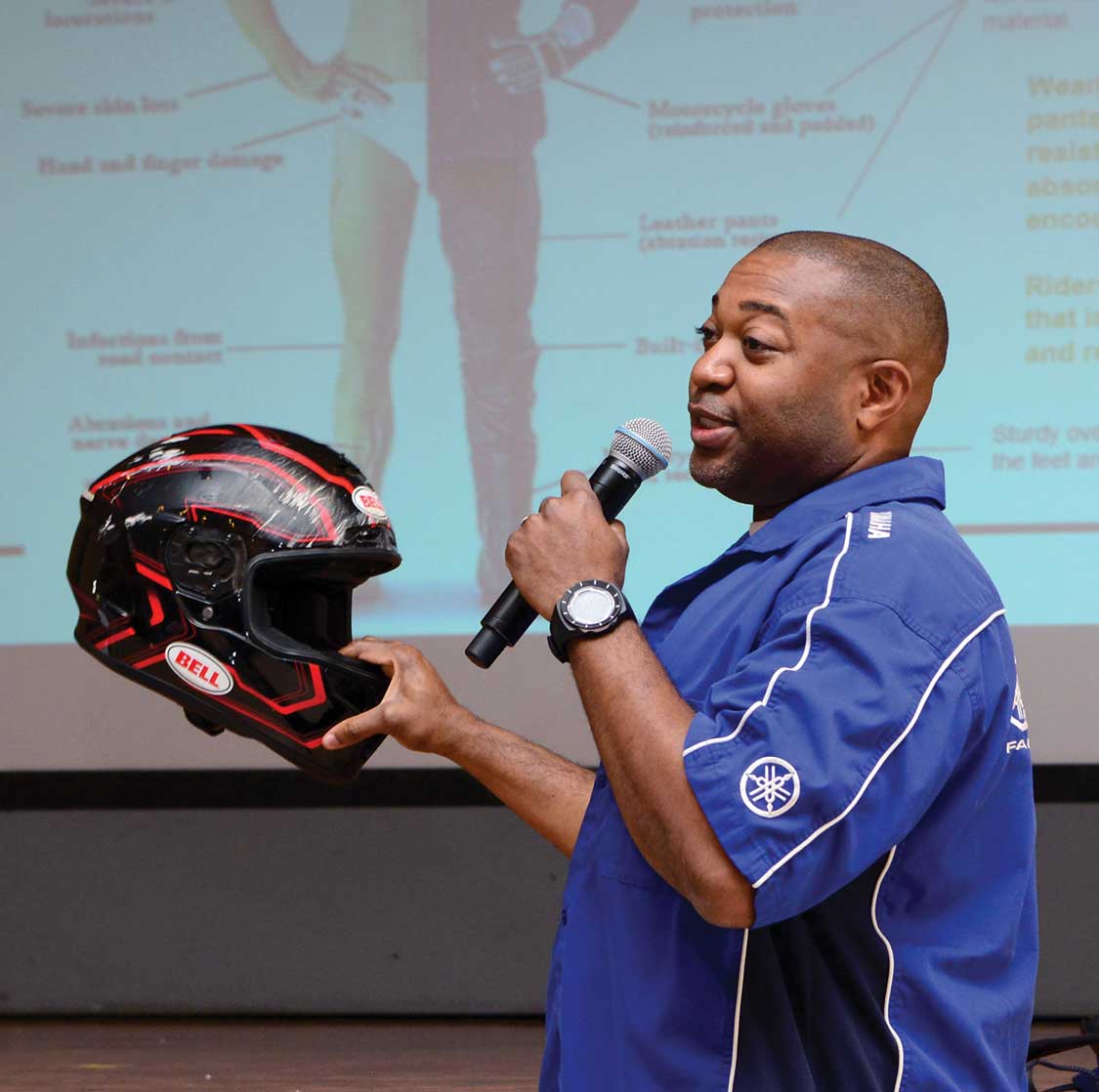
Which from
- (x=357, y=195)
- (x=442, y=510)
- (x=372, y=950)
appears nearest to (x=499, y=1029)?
(x=372, y=950)

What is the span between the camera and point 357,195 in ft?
10.3

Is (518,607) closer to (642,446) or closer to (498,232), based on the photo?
(642,446)

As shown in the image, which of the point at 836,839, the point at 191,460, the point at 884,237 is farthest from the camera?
the point at 884,237

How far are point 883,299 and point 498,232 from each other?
2072 mm

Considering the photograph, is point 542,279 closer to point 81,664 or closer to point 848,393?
point 81,664

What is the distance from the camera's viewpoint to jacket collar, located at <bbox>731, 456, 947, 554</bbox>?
3.59ft

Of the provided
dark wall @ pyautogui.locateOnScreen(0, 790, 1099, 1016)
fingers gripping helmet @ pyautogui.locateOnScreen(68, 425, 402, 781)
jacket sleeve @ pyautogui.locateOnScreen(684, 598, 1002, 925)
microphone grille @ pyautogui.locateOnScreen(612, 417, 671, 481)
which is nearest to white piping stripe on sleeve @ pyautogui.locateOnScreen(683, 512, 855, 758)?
jacket sleeve @ pyautogui.locateOnScreen(684, 598, 1002, 925)

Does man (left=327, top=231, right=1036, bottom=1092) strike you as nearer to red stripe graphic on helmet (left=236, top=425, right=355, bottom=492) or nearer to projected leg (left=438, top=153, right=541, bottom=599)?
red stripe graphic on helmet (left=236, top=425, right=355, bottom=492)

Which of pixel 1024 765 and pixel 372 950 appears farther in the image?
pixel 372 950

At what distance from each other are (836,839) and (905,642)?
146mm

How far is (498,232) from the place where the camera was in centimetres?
312

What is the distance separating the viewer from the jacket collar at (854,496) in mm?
1096

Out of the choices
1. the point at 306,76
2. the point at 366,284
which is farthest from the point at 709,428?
the point at 306,76

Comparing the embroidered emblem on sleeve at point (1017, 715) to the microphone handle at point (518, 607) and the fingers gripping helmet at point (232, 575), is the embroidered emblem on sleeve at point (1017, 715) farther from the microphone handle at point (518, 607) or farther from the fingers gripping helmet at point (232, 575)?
the fingers gripping helmet at point (232, 575)
